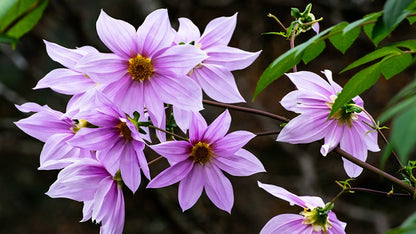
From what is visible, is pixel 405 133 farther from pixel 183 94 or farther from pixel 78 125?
pixel 78 125

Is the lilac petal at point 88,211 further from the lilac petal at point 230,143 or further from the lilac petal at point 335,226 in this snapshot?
the lilac petal at point 335,226

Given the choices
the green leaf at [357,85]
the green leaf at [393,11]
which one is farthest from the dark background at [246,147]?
the green leaf at [393,11]

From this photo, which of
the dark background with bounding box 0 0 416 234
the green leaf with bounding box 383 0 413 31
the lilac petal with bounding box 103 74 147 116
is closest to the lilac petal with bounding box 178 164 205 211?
the lilac petal with bounding box 103 74 147 116

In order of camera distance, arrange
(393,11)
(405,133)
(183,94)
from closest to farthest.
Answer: (405,133) < (393,11) < (183,94)

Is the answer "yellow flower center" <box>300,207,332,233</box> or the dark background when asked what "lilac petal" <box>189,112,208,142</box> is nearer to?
"yellow flower center" <box>300,207,332,233</box>

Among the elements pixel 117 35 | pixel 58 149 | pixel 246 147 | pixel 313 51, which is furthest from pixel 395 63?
pixel 246 147
